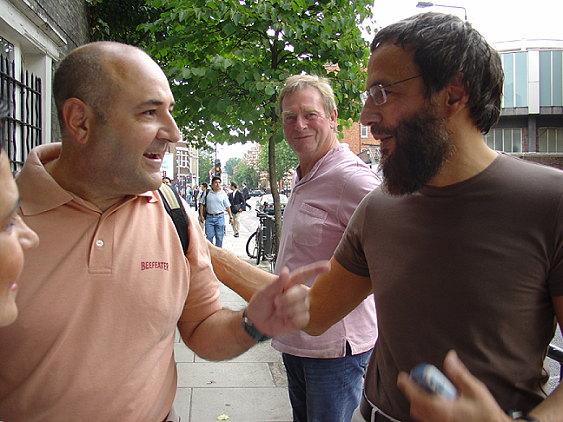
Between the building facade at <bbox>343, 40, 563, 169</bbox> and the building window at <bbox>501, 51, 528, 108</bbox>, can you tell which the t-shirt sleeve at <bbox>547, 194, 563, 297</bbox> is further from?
the building window at <bbox>501, 51, 528, 108</bbox>

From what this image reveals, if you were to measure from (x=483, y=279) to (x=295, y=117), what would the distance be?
191 cm

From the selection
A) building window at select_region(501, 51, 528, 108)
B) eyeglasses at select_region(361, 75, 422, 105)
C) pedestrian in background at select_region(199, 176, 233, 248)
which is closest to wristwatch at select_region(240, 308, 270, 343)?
eyeglasses at select_region(361, 75, 422, 105)

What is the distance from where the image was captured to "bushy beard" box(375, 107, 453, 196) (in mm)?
1654

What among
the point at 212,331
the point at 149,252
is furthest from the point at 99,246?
the point at 212,331

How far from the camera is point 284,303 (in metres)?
1.61

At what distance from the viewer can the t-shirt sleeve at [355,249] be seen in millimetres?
1898

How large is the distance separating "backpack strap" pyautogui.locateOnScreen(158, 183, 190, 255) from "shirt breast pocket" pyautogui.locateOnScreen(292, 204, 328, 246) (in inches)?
36.9

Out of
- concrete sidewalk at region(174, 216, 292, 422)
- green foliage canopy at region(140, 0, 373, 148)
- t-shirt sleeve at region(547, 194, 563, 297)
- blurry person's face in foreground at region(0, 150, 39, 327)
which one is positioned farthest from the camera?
green foliage canopy at region(140, 0, 373, 148)

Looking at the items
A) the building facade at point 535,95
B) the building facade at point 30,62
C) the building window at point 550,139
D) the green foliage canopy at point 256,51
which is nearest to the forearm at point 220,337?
the building facade at point 30,62

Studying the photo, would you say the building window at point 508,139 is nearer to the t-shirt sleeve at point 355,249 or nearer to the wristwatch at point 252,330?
the t-shirt sleeve at point 355,249

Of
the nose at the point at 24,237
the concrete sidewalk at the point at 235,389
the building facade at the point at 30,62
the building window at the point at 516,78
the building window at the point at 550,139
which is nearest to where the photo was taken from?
the nose at the point at 24,237

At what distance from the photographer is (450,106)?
5.55ft

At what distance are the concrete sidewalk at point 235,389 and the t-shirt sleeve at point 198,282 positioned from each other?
2.54 m

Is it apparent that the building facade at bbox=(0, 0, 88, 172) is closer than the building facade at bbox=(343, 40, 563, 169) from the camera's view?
Yes
